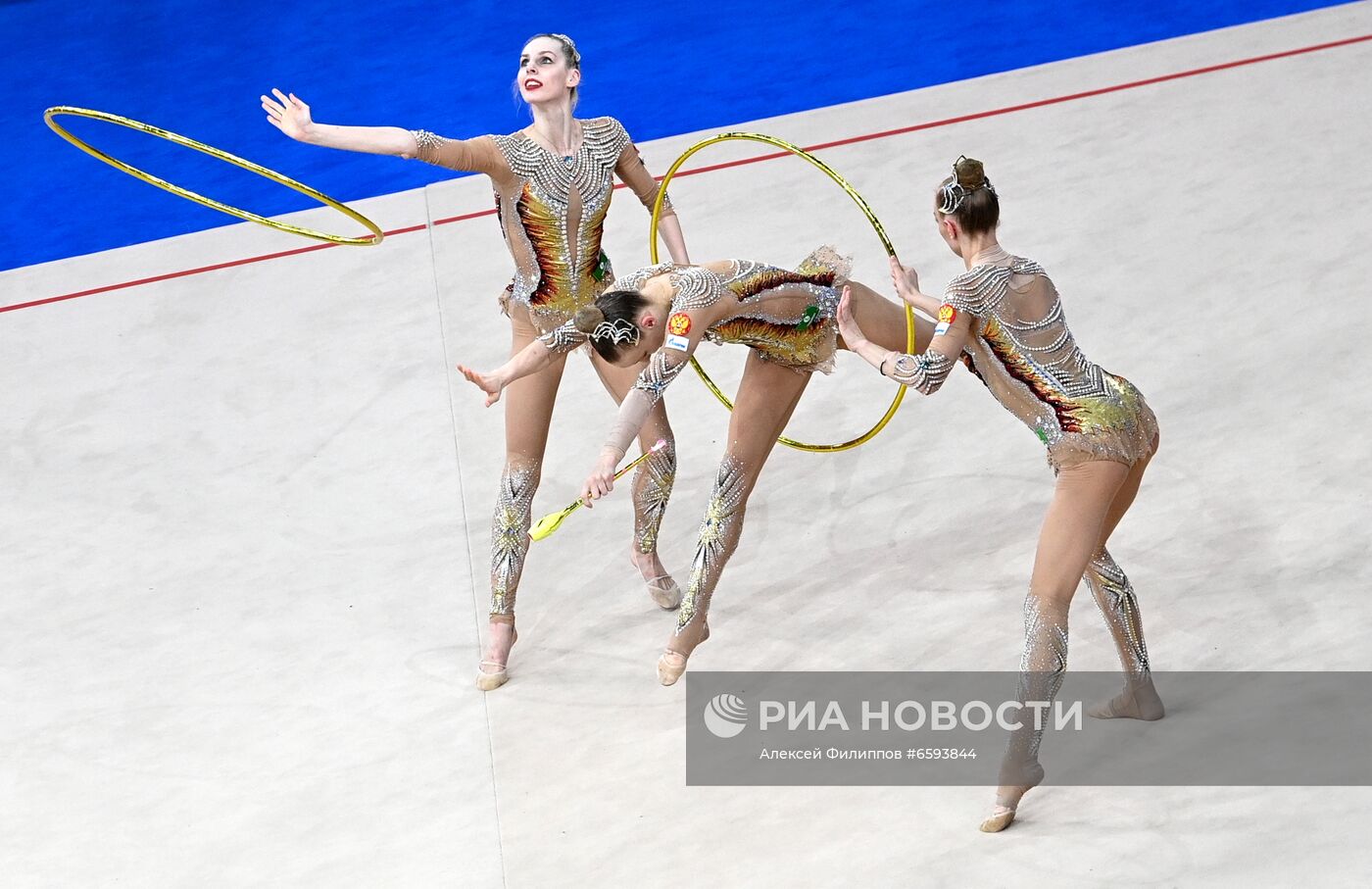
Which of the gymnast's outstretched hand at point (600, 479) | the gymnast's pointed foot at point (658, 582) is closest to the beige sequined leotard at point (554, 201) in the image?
the gymnast's pointed foot at point (658, 582)

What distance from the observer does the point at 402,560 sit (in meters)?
5.67

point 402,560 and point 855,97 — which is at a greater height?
point 855,97

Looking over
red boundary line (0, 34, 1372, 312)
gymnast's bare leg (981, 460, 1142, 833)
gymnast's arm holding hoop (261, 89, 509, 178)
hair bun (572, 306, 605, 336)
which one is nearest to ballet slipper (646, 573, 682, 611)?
hair bun (572, 306, 605, 336)

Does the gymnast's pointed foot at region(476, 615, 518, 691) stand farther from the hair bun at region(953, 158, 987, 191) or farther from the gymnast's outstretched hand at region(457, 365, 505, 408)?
the hair bun at region(953, 158, 987, 191)

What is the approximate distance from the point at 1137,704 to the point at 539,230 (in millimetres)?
2206

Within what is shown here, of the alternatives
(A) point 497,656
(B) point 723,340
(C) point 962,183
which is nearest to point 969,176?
(C) point 962,183

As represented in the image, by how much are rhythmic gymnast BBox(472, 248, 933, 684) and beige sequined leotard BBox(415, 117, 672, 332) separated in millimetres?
351

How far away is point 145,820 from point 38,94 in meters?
6.71

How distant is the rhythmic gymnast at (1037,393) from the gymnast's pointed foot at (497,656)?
1.57 metres

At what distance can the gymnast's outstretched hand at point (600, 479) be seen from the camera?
410 centimetres

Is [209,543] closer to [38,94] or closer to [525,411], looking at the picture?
[525,411]

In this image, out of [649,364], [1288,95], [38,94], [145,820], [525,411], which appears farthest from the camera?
[38,94]

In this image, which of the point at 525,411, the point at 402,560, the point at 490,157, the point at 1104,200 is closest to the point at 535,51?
the point at 490,157

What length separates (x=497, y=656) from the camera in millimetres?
5016
